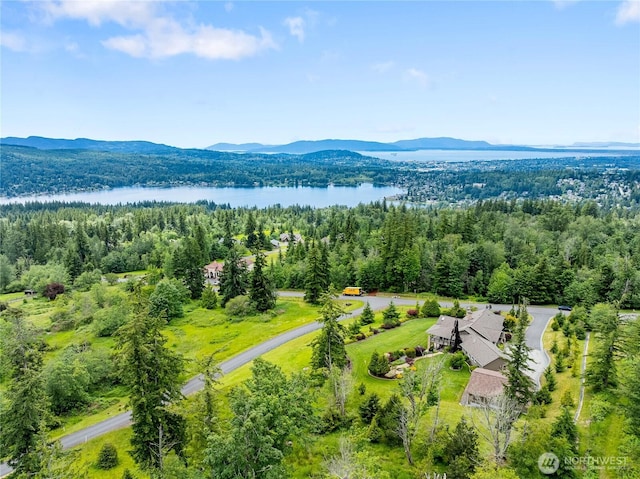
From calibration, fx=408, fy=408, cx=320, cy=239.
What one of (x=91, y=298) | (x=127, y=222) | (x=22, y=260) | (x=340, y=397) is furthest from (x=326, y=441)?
(x=127, y=222)

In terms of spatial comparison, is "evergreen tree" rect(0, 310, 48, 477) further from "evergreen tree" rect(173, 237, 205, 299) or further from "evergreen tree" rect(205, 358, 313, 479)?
"evergreen tree" rect(173, 237, 205, 299)

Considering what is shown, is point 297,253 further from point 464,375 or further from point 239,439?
point 239,439

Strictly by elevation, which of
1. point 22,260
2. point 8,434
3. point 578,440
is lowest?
point 22,260

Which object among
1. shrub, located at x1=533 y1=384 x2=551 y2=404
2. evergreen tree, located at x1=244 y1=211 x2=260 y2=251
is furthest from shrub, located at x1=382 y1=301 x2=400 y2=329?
evergreen tree, located at x1=244 y1=211 x2=260 y2=251

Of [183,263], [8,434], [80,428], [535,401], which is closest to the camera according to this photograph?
[8,434]

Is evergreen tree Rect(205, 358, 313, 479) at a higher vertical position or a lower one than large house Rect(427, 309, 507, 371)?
higher

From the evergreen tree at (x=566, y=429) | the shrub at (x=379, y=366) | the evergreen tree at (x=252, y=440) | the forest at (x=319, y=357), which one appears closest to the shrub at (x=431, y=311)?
the forest at (x=319, y=357)
